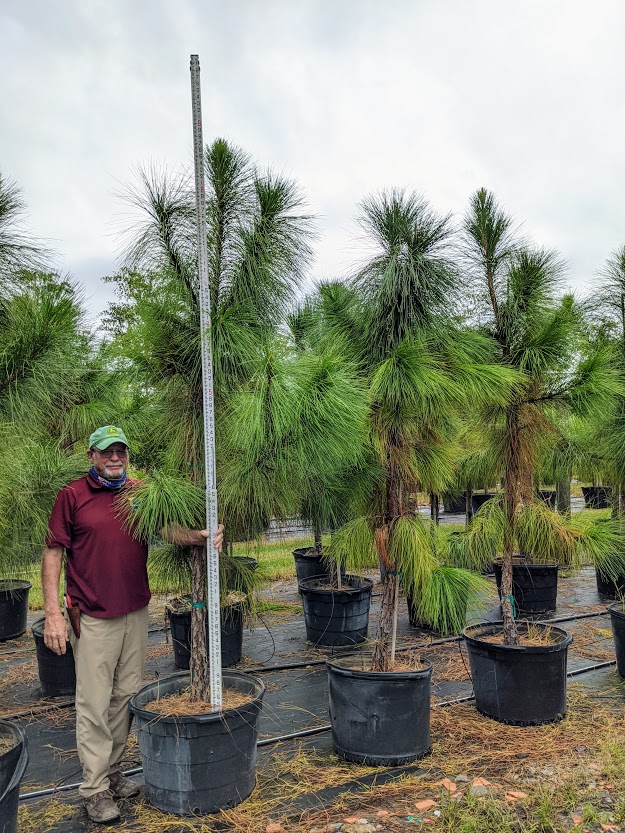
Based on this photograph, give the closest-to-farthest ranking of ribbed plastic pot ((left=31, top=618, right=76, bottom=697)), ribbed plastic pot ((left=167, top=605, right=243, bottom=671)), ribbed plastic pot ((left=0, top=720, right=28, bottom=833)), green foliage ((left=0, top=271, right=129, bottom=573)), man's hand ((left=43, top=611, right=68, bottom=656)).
A: 1. ribbed plastic pot ((left=0, top=720, right=28, bottom=833))
2. green foliage ((left=0, top=271, right=129, bottom=573))
3. man's hand ((left=43, top=611, right=68, bottom=656))
4. ribbed plastic pot ((left=31, top=618, right=76, bottom=697))
5. ribbed plastic pot ((left=167, top=605, right=243, bottom=671))

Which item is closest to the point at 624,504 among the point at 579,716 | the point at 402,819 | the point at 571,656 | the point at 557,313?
the point at 571,656

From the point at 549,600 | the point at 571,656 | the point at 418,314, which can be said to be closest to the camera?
the point at 418,314

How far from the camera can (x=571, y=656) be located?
427 cm

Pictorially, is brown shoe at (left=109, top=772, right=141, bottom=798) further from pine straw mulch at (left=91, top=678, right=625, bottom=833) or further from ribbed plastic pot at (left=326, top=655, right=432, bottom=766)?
ribbed plastic pot at (left=326, top=655, right=432, bottom=766)

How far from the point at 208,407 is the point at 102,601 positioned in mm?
817

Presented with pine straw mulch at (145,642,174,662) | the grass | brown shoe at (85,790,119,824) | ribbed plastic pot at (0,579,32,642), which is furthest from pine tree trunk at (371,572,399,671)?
ribbed plastic pot at (0,579,32,642)

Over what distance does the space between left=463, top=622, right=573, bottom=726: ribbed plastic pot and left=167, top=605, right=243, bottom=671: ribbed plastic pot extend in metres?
1.61

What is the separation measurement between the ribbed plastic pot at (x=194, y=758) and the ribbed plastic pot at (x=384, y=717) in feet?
1.81

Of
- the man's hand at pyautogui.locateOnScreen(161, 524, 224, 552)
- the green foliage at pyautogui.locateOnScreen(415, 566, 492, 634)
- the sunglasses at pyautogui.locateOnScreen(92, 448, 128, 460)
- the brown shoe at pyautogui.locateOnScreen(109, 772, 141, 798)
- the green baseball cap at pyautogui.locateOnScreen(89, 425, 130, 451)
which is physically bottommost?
the brown shoe at pyautogui.locateOnScreen(109, 772, 141, 798)

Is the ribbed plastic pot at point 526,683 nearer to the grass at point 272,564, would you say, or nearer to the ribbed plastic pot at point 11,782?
the ribbed plastic pot at point 11,782

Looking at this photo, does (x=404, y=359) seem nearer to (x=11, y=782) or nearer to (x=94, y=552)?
(x=94, y=552)

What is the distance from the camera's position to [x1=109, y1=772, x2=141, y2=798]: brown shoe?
248cm

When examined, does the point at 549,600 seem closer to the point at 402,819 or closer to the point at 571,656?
the point at 571,656

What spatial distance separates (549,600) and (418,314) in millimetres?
3725
